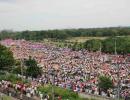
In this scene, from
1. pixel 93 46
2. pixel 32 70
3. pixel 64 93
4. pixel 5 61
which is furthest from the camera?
pixel 93 46

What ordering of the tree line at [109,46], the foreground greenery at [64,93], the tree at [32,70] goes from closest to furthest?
the foreground greenery at [64,93] → the tree at [32,70] → the tree line at [109,46]

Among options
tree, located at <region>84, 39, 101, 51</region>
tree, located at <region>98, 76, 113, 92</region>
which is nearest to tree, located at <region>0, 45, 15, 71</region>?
tree, located at <region>98, 76, 113, 92</region>

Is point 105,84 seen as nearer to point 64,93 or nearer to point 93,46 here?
point 64,93

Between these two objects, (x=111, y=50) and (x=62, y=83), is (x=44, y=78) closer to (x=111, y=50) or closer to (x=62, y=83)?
(x=62, y=83)

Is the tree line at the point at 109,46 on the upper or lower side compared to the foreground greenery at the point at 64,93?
lower

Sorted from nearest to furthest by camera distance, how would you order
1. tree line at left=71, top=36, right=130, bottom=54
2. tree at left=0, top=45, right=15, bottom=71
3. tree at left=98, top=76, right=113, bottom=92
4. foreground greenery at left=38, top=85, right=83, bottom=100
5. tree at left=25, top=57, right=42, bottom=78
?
foreground greenery at left=38, top=85, right=83, bottom=100 < tree at left=98, top=76, right=113, bottom=92 < tree at left=25, top=57, right=42, bottom=78 < tree at left=0, top=45, right=15, bottom=71 < tree line at left=71, top=36, right=130, bottom=54

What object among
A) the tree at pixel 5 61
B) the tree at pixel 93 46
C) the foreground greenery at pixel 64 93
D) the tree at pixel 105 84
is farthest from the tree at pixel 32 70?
the tree at pixel 93 46

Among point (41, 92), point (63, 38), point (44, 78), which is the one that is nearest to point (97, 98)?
point (41, 92)

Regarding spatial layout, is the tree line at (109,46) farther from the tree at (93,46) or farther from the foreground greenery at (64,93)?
the foreground greenery at (64,93)

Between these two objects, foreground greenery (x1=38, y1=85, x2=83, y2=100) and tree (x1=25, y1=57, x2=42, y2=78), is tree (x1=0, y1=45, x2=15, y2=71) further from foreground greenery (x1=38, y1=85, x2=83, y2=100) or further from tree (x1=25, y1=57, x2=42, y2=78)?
foreground greenery (x1=38, y1=85, x2=83, y2=100)

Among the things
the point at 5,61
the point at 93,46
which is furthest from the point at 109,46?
the point at 5,61

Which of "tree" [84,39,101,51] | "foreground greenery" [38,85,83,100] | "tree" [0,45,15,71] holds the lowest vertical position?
"tree" [84,39,101,51]

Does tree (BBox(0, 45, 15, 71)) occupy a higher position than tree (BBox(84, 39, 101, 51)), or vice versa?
tree (BBox(0, 45, 15, 71))
